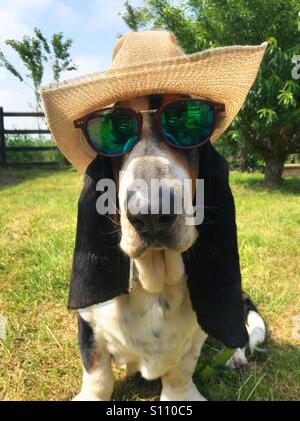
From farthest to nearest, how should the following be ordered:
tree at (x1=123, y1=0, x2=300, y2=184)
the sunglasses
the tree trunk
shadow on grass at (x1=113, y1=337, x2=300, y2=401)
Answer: the tree trunk, tree at (x1=123, y1=0, x2=300, y2=184), shadow on grass at (x1=113, y1=337, x2=300, y2=401), the sunglasses

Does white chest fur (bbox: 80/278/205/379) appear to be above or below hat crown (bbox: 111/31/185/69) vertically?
below

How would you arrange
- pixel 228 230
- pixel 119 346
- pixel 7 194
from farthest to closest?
pixel 7 194
pixel 119 346
pixel 228 230

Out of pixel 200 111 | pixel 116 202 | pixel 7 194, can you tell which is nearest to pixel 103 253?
pixel 116 202

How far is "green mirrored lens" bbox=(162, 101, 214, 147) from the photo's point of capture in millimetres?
1443

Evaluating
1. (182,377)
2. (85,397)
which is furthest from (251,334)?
(85,397)

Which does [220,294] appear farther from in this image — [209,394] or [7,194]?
[7,194]

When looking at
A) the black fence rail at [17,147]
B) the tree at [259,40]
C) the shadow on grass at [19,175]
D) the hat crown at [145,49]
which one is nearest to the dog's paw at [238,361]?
the hat crown at [145,49]

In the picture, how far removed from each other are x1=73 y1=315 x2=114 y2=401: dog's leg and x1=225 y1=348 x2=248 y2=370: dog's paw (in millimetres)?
669

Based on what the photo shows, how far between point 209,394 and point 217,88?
1373mm

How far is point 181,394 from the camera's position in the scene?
1.85 meters

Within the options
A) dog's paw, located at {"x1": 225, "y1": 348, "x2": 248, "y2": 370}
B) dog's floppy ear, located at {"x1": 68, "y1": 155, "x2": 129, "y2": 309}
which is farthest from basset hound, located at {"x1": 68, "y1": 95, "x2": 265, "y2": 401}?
dog's paw, located at {"x1": 225, "y1": 348, "x2": 248, "y2": 370}

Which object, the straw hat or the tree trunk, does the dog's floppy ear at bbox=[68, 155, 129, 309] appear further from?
the tree trunk

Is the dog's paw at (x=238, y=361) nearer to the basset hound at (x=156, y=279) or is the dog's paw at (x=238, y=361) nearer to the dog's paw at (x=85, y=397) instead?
the basset hound at (x=156, y=279)

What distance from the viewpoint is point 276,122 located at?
740 cm
